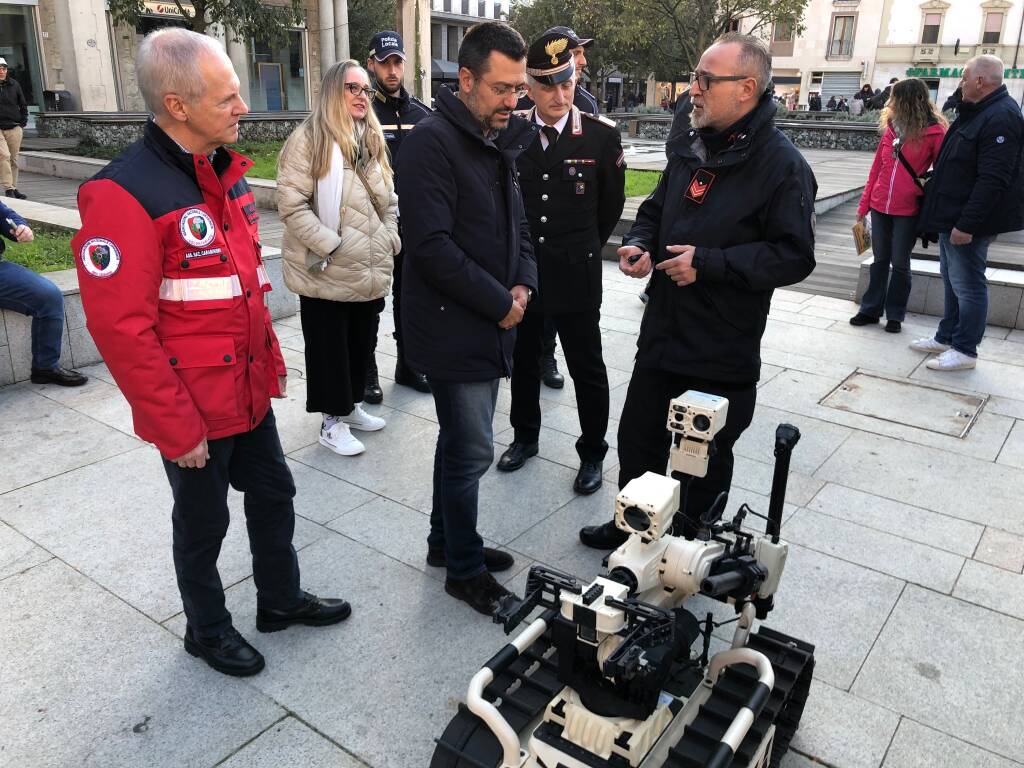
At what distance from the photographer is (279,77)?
34.1 m

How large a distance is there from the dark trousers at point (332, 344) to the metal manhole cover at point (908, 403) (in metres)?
3.14

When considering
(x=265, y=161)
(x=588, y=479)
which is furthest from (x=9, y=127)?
(x=588, y=479)

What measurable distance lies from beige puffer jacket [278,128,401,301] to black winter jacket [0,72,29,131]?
1019 cm

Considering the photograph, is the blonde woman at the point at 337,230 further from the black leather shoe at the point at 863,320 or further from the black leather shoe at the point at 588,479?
the black leather shoe at the point at 863,320

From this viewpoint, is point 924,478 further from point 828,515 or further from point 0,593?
point 0,593

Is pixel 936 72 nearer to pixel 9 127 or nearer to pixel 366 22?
pixel 366 22

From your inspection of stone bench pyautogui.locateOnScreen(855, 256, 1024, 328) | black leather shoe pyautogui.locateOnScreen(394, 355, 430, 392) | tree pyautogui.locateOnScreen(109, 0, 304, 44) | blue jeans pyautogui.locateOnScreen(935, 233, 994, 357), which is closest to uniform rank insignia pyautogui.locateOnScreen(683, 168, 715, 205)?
black leather shoe pyautogui.locateOnScreen(394, 355, 430, 392)

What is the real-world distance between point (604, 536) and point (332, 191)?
227cm

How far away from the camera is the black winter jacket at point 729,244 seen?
2.95 m

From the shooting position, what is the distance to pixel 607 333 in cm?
698

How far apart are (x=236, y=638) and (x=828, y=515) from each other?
9.18 feet

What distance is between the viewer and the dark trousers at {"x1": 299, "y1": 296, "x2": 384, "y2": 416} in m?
4.52

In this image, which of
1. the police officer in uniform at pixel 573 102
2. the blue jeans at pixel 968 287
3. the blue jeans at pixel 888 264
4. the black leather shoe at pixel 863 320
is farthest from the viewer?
the black leather shoe at pixel 863 320

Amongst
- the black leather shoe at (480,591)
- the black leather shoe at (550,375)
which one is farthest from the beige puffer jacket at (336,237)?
the black leather shoe at (480,591)
